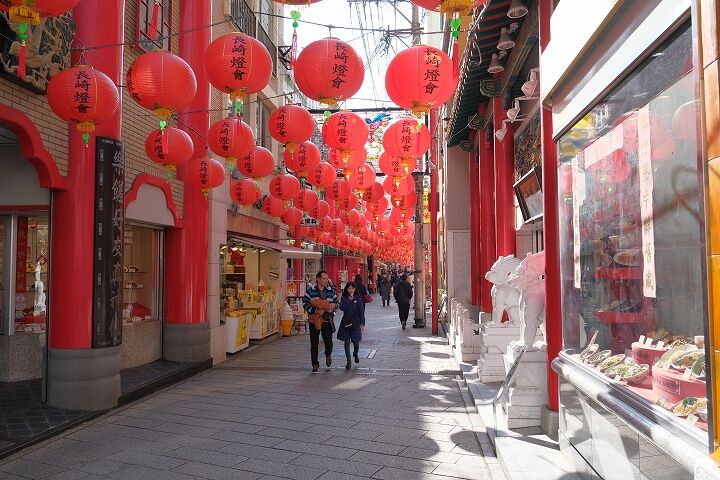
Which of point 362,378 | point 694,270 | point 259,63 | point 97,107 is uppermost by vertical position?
point 259,63

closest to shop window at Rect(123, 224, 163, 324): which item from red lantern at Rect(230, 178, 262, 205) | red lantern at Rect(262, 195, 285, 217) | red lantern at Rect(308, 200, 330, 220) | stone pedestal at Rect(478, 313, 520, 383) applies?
red lantern at Rect(230, 178, 262, 205)

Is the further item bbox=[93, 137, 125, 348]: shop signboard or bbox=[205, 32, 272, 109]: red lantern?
bbox=[93, 137, 125, 348]: shop signboard

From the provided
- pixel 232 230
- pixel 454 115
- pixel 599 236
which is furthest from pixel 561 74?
pixel 232 230

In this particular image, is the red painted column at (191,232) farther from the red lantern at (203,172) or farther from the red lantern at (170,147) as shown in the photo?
the red lantern at (170,147)

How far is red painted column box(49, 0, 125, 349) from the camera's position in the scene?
315 inches

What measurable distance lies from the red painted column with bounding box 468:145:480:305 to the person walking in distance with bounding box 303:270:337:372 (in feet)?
16.9

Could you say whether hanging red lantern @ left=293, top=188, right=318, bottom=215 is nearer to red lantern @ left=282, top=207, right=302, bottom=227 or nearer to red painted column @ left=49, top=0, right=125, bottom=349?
red lantern @ left=282, top=207, right=302, bottom=227

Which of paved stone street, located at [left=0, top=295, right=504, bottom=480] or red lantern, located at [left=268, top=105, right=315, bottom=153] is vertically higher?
red lantern, located at [left=268, top=105, right=315, bottom=153]

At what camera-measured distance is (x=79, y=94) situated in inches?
255

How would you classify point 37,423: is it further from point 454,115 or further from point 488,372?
point 454,115

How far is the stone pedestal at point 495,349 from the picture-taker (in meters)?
8.96

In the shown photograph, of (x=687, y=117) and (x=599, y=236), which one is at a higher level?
(x=687, y=117)

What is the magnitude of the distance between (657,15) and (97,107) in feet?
19.3

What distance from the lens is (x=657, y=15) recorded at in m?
3.07
